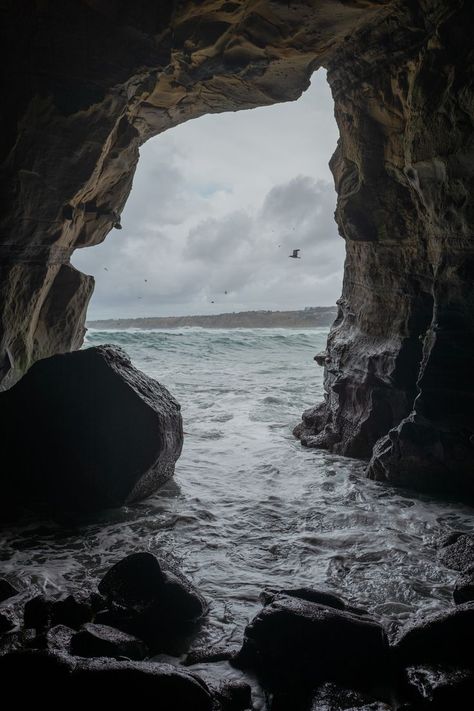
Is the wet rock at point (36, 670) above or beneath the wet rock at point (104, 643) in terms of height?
above

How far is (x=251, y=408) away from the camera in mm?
11672

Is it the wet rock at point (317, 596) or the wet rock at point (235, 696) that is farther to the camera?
the wet rock at point (317, 596)

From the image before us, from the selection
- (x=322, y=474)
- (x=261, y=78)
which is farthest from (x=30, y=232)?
(x=322, y=474)

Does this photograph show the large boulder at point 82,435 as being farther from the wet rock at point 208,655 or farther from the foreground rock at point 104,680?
the foreground rock at point 104,680

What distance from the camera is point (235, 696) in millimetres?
2676

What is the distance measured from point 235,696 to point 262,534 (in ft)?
7.82

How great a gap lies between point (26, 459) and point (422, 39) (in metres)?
7.32

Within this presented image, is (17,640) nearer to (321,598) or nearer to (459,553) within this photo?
(321,598)

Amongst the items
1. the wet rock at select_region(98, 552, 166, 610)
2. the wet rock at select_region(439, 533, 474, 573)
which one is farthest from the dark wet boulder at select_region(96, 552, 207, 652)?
the wet rock at select_region(439, 533, 474, 573)

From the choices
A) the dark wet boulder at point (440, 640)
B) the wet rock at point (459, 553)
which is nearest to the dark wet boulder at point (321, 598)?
the dark wet boulder at point (440, 640)

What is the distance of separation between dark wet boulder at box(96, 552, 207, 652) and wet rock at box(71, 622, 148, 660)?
24cm

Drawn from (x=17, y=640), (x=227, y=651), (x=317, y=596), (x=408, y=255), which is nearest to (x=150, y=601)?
(x=227, y=651)

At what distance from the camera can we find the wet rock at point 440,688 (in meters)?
2.52

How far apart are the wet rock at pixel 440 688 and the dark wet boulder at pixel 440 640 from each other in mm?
93
